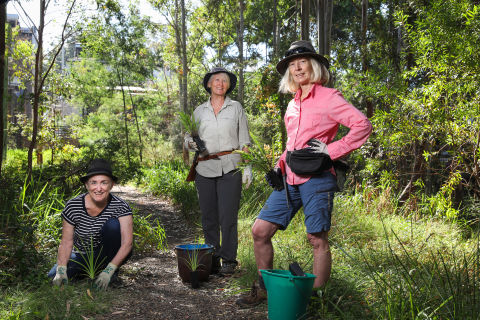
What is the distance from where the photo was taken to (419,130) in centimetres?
605

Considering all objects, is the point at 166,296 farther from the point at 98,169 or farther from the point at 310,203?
the point at 310,203

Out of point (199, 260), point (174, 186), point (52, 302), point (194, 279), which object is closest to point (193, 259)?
point (199, 260)

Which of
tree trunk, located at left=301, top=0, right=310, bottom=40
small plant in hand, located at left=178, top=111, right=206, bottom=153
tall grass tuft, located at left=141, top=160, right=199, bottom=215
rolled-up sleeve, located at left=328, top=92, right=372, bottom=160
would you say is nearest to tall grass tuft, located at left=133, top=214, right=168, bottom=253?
small plant in hand, located at left=178, top=111, right=206, bottom=153

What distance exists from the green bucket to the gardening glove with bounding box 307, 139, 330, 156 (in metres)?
0.80

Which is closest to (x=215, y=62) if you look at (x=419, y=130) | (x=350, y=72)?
(x=350, y=72)

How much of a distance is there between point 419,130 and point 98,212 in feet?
14.5

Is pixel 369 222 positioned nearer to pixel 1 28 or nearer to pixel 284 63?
pixel 284 63

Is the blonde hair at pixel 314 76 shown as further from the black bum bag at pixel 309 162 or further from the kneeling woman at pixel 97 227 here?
the kneeling woman at pixel 97 227

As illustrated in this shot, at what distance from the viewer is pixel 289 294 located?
2.70 meters

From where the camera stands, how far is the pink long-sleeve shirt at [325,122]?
2857 millimetres

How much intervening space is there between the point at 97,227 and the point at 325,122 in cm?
215

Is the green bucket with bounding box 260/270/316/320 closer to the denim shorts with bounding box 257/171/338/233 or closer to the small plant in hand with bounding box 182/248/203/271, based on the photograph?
the denim shorts with bounding box 257/171/338/233

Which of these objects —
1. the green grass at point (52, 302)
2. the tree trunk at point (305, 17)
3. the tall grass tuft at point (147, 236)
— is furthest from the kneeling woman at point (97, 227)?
the tree trunk at point (305, 17)

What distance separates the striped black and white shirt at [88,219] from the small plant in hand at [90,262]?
5cm
